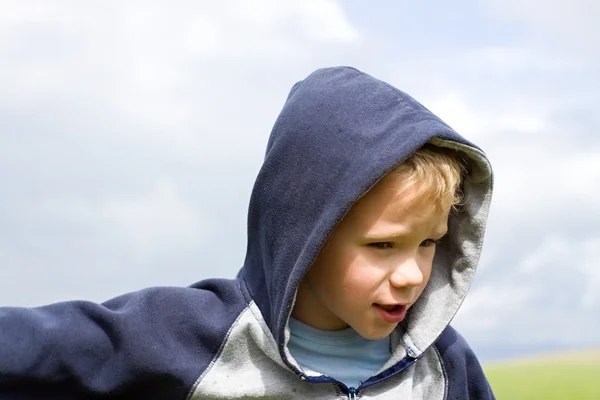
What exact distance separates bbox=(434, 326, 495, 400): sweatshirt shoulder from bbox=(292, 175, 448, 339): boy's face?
410mm

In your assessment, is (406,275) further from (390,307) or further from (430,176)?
(430,176)

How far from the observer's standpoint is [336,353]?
274 centimetres

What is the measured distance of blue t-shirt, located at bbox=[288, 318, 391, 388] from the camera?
2.70 meters

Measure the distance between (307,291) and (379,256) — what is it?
0.97 feet

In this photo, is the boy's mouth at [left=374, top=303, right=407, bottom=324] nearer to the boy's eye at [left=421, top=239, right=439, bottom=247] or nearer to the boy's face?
the boy's face

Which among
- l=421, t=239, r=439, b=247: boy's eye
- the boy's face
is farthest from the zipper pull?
l=421, t=239, r=439, b=247: boy's eye

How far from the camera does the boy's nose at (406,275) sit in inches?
97.0

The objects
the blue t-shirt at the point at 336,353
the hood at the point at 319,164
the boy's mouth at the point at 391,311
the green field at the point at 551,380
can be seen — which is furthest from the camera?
the green field at the point at 551,380

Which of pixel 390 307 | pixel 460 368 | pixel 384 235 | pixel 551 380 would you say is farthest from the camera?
pixel 551 380

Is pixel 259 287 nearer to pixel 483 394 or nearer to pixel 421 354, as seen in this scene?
pixel 421 354

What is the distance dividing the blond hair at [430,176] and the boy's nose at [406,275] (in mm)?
158

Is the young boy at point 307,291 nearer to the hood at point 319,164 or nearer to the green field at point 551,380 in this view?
the hood at point 319,164

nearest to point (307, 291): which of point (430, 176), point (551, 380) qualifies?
point (430, 176)

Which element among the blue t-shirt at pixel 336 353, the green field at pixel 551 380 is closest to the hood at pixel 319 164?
the blue t-shirt at pixel 336 353
